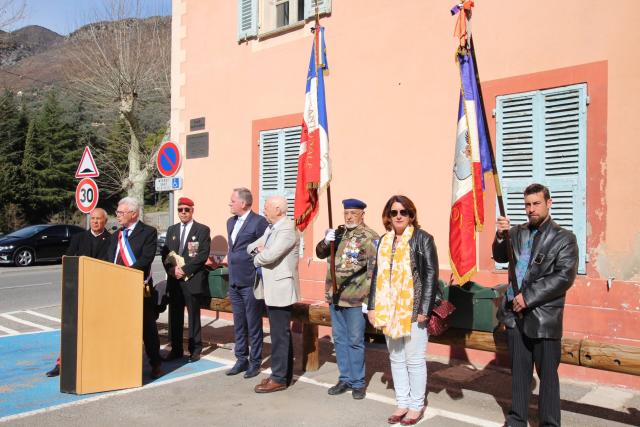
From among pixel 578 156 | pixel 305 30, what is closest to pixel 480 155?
pixel 578 156

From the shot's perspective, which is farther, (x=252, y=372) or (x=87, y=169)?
(x=87, y=169)

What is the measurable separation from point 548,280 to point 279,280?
242 cm

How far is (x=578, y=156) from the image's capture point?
20.0ft

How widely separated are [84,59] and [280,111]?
17.0 metres

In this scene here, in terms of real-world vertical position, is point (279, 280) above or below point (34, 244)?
above

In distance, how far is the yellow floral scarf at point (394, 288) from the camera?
4535 millimetres

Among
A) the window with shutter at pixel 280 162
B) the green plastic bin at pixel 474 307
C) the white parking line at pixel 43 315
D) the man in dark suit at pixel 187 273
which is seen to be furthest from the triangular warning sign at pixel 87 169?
the green plastic bin at pixel 474 307

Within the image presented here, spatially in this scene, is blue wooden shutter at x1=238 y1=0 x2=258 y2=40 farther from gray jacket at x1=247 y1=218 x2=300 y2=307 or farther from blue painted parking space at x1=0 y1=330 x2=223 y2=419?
blue painted parking space at x1=0 y1=330 x2=223 y2=419

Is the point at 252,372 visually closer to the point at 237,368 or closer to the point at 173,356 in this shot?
the point at 237,368

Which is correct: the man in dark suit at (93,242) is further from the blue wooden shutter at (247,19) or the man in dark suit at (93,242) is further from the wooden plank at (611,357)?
the wooden plank at (611,357)

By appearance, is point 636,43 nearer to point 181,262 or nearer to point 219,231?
point 181,262

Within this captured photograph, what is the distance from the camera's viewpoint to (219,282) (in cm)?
695

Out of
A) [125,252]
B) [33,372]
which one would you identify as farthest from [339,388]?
[33,372]

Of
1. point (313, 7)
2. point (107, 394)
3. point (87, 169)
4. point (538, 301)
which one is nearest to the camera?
point (538, 301)
